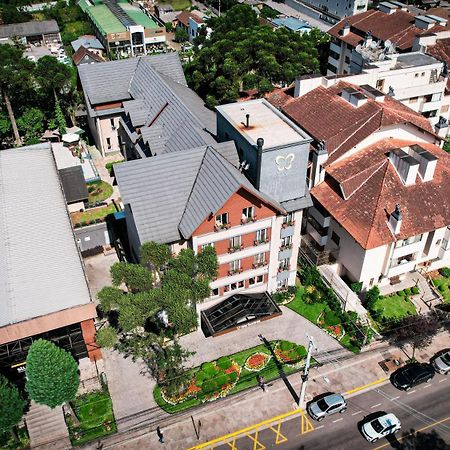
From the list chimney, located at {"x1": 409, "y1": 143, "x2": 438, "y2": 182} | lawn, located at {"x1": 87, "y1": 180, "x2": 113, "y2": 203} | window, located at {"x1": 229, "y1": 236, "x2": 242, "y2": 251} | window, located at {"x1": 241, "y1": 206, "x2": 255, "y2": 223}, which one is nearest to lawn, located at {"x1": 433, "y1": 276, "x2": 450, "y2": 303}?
chimney, located at {"x1": 409, "y1": 143, "x2": 438, "y2": 182}

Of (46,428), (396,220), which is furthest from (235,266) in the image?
(46,428)

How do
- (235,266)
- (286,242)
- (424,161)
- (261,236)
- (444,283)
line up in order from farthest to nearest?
(444,283)
(424,161)
(286,242)
(235,266)
(261,236)

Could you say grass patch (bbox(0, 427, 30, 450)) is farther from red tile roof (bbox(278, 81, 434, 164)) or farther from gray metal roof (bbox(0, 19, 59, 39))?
gray metal roof (bbox(0, 19, 59, 39))

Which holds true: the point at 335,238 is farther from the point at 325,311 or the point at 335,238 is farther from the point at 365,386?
the point at 365,386

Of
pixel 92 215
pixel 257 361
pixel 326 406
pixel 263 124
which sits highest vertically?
pixel 263 124

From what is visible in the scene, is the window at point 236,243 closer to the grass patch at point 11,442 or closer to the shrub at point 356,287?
the shrub at point 356,287

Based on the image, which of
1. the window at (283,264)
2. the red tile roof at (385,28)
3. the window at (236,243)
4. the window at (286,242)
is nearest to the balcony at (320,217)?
the window at (286,242)

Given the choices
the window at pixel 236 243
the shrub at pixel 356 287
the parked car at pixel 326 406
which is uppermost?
the window at pixel 236 243
